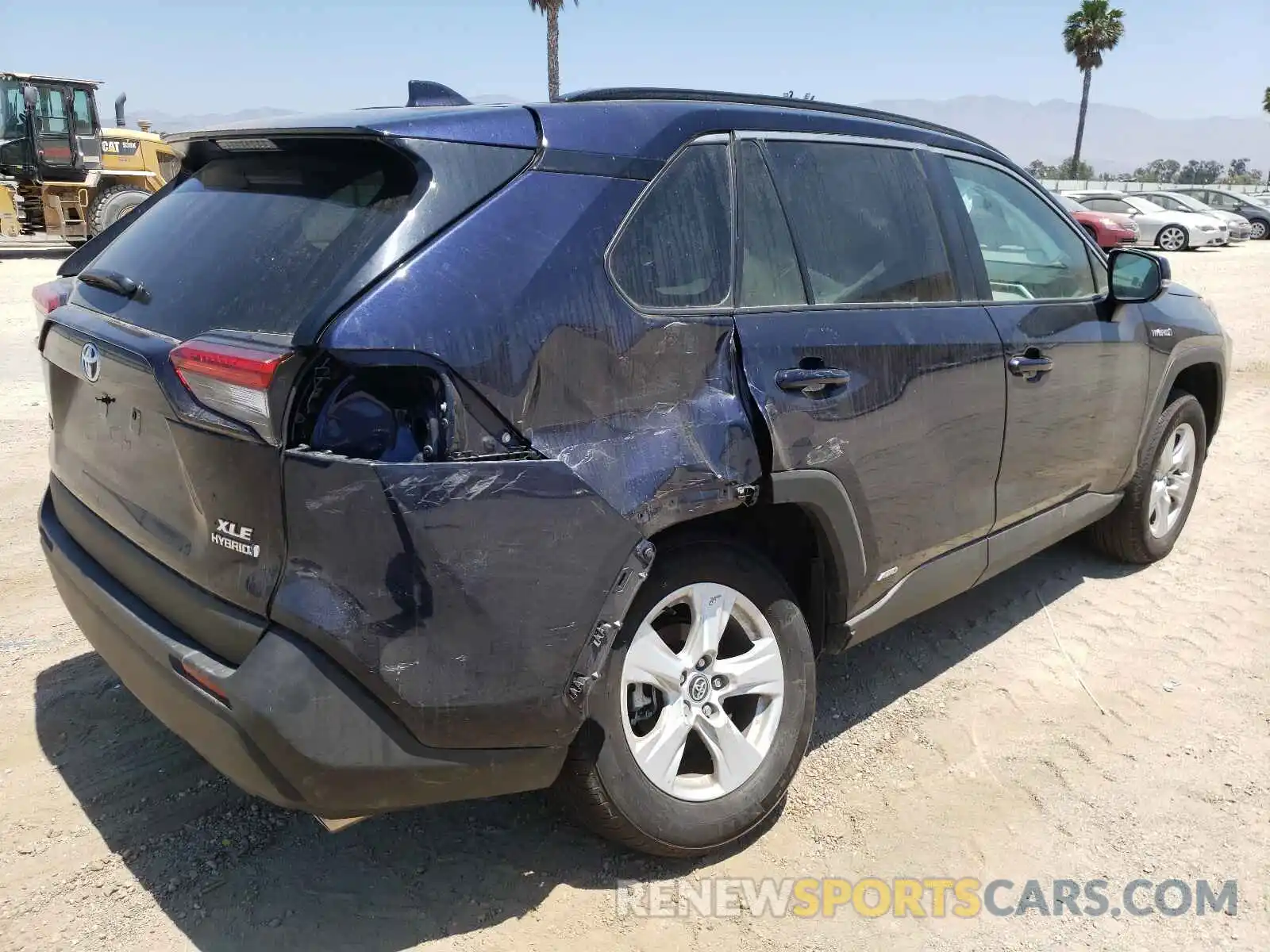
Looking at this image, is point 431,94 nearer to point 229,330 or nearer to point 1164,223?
point 229,330

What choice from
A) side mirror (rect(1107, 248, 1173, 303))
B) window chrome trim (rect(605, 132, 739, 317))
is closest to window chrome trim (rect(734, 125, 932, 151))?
window chrome trim (rect(605, 132, 739, 317))

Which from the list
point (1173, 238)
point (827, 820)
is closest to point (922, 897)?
point (827, 820)

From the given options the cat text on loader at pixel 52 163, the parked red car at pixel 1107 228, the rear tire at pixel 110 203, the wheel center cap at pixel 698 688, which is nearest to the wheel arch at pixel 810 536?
the wheel center cap at pixel 698 688

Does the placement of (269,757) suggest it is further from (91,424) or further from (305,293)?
(91,424)

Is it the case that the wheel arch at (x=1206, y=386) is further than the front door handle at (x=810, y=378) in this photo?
Yes

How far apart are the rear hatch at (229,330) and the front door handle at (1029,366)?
6.42 ft

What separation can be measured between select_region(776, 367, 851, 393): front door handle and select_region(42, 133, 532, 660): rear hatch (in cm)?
88

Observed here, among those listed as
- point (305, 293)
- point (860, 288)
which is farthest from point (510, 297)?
point (860, 288)

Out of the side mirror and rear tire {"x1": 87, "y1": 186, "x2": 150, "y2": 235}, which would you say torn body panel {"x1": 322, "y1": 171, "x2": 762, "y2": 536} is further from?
rear tire {"x1": 87, "y1": 186, "x2": 150, "y2": 235}

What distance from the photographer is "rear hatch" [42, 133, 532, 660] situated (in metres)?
2.01

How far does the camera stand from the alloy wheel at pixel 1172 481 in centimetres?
464

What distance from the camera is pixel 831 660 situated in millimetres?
3855

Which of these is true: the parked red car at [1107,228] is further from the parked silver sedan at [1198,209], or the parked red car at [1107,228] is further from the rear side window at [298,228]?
the rear side window at [298,228]

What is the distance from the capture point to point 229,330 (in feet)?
7.04
